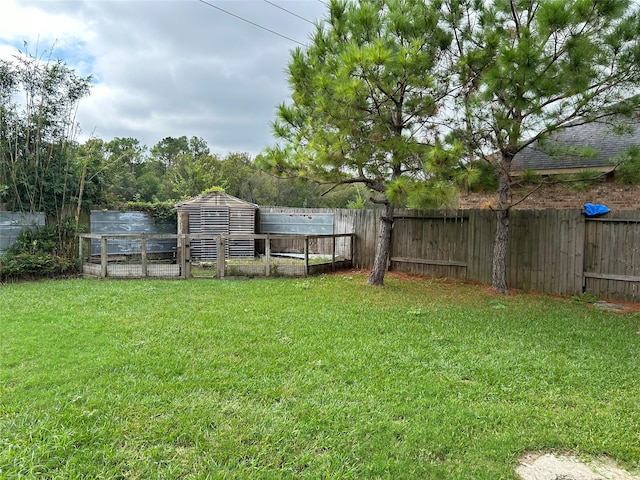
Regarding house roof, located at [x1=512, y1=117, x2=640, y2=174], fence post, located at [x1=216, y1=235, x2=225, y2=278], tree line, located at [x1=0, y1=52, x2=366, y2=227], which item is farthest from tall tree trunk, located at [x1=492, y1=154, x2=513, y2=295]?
fence post, located at [x1=216, y1=235, x2=225, y2=278]

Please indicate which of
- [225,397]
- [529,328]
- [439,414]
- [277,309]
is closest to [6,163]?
[277,309]

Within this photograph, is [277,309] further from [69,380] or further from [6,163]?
[6,163]

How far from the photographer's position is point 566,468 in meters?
1.97

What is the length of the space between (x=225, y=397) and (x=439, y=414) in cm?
142

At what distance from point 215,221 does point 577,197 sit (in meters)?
9.35

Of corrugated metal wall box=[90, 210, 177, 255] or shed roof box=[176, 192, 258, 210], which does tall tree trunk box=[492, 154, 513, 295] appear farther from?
corrugated metal wall box=[90, 210, 177, 255]

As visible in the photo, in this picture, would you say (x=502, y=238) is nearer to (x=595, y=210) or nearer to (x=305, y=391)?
(x=595, y=210)

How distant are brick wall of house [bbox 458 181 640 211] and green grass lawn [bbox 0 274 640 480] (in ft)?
14.0

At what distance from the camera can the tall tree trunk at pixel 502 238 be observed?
21.5ft

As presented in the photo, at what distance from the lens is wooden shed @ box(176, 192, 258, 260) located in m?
11.1

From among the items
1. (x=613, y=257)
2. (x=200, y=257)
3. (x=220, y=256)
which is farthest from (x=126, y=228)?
(x=613, y=257)

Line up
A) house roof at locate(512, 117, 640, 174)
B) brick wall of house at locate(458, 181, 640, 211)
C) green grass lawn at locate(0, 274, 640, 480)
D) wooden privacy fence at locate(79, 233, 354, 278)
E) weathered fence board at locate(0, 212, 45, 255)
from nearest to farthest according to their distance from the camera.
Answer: green grass lawn at locate(0, 274, 640, 480)
weathered fence board at locate(0, 212, 45, 255)
wooden privacy fence at locate(79, 233, 354, 278)
house roof at locate(512, 117, 640, 174)
brick wall of house at locate(458, 181, 640, 211)

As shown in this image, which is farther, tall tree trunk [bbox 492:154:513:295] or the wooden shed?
the wooden shed

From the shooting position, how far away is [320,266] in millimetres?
8531
